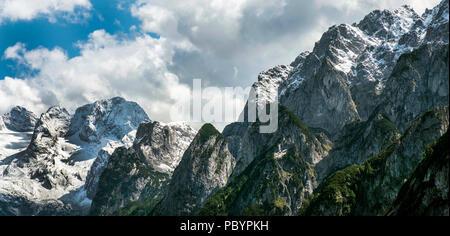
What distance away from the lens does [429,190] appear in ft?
406

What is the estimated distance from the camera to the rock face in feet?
379

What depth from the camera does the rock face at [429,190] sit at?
115500mm
